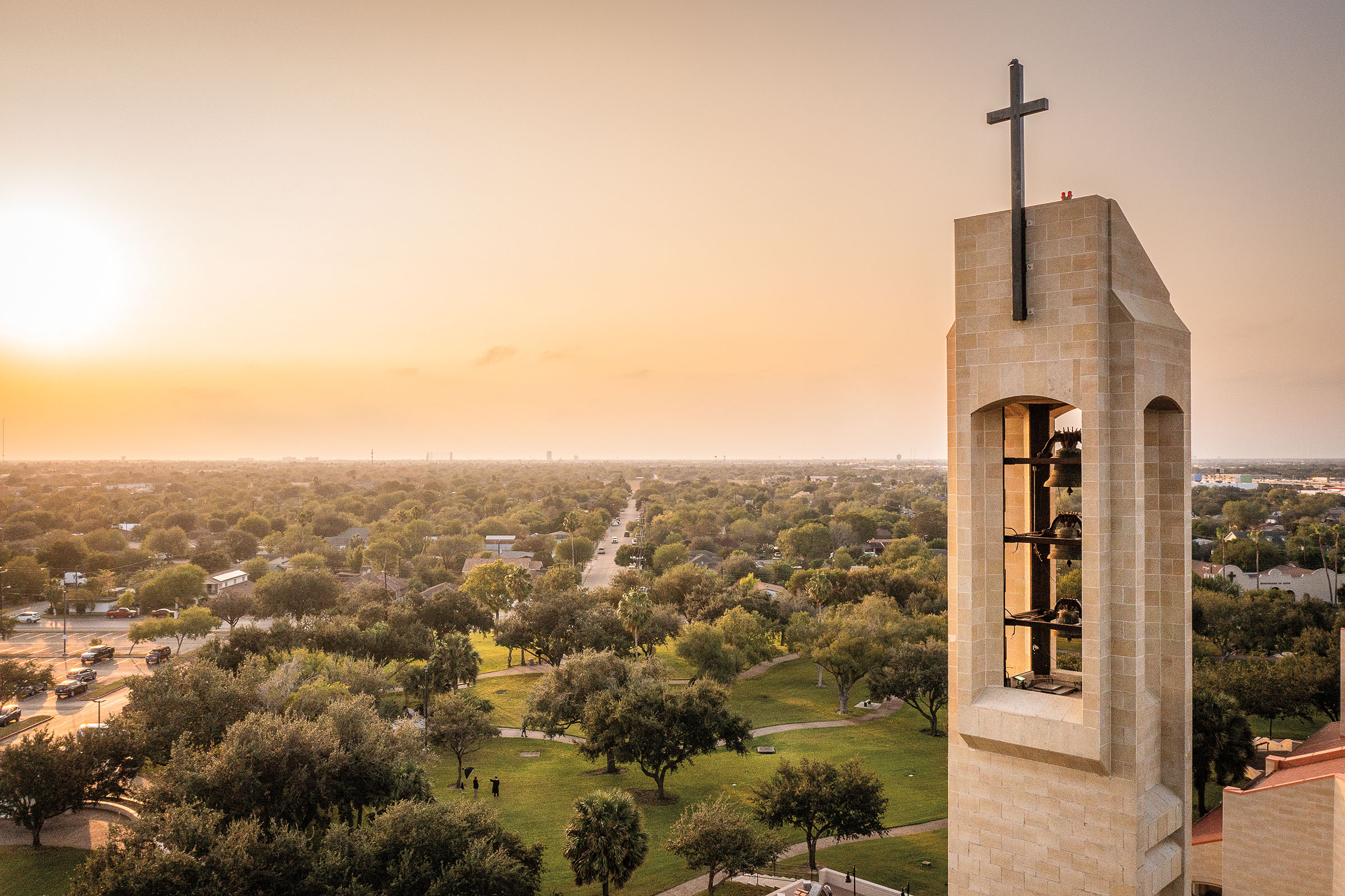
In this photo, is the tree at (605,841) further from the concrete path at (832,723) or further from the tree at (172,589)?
the tree at (172,589)

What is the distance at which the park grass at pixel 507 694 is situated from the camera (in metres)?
46.7

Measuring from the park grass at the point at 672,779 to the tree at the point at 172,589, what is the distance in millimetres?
47408

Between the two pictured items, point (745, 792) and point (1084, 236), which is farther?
point (745, 792)

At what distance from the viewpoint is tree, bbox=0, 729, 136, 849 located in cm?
2912

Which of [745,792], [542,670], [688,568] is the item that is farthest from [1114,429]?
[688,568]

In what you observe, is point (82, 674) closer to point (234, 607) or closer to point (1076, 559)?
point (234, 607)

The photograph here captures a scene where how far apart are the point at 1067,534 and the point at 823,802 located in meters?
20.7

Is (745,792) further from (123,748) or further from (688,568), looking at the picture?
(688,568)

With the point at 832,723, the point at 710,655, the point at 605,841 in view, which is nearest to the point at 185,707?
the point at 605,841

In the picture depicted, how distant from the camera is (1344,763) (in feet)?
66.0

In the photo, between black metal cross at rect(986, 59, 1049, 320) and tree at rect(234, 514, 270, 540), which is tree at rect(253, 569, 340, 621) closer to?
tree at rect(234, 514, 270, 540)

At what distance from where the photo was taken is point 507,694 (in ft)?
170

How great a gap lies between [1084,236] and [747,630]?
152ft

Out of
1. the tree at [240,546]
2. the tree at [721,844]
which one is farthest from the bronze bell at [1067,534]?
the tree at [240,546]
